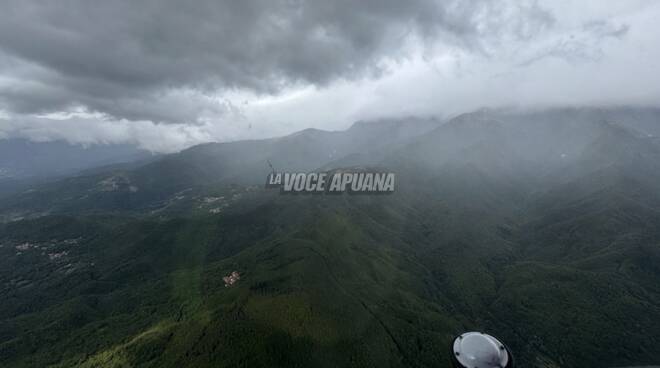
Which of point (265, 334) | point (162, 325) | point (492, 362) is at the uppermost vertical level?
point (492, 362)

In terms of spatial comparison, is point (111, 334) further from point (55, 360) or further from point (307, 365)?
point (307, 365)

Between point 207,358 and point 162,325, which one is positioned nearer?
point 207,358

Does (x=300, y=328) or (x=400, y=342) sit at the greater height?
(x=300, y=328)

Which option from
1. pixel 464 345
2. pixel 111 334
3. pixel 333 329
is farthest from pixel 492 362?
pixel 111 334

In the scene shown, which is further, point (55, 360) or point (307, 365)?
point (55, 360)

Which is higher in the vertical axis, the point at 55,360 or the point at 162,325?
the point at 162,325

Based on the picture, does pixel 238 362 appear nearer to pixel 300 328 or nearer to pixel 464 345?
pixel 300 328

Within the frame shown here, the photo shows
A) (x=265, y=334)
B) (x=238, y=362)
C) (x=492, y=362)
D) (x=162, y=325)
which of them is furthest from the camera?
(x=162, y=325)

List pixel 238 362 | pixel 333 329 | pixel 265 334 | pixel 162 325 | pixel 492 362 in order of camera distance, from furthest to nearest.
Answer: pixel 162 325 < pixel 333 329 < pixel 265 334 < pixel 238 362 < pixel 492 362

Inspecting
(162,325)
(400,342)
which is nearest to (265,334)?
(162,325)
